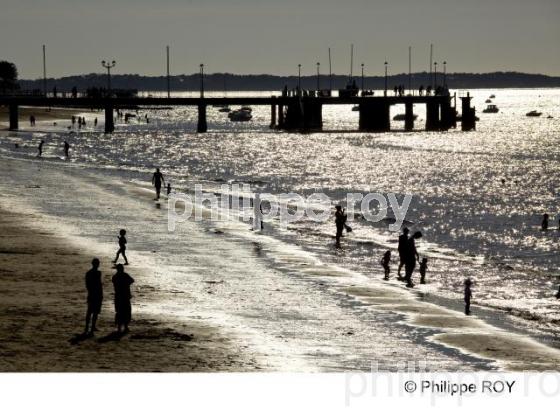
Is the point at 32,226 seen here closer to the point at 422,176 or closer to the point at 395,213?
the point at 395,213

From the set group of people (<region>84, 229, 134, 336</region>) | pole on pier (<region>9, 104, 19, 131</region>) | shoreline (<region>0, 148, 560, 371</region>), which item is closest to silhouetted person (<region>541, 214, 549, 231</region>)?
shoreline (<region>0, 148, 560, 371</region>)

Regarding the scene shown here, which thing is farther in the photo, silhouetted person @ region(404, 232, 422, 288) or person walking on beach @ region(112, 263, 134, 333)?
silhouetted person @ region(404, 232, 422, 288)

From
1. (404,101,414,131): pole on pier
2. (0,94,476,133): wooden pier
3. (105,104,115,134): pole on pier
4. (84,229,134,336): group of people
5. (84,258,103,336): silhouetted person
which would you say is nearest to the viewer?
(84,258,103,336): silhouetted person

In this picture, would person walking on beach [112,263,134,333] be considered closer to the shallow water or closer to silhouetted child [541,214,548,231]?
the shallow water

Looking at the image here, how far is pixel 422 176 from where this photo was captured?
3396 inches

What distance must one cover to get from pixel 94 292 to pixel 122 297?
0.54 meters

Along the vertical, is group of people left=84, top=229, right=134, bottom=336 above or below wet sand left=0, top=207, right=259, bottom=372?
above

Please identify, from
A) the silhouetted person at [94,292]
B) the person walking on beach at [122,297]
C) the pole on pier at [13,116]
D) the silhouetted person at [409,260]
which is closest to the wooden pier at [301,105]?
the pole on pier at [13,116]

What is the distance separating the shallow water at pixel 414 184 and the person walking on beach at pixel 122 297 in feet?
15.5

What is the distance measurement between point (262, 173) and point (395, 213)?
2766cm

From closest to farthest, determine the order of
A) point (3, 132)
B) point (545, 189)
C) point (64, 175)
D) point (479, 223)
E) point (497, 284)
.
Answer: point (497, 284) → point (479, 223) → point (64, 175) → point (545, 189) → point (3, 132)

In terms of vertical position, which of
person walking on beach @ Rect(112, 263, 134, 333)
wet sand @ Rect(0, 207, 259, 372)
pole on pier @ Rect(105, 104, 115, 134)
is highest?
pole on pier @ Rect(105, 104, 115, 134)

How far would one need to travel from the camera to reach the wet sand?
57.2 ft

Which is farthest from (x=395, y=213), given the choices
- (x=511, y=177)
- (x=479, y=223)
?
(x=511, y=177)
